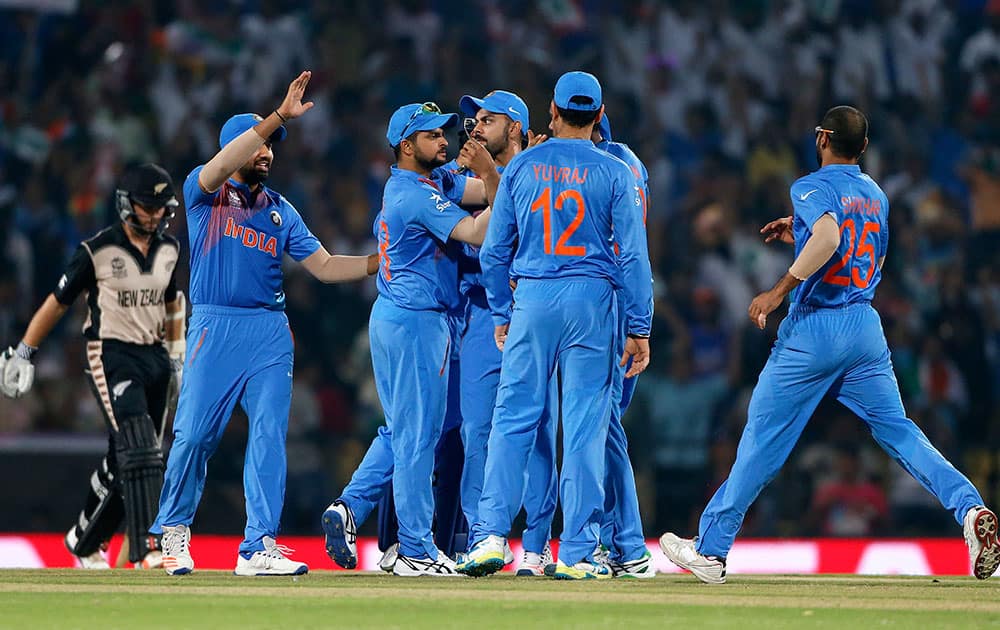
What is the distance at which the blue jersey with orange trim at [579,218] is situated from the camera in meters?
8.12

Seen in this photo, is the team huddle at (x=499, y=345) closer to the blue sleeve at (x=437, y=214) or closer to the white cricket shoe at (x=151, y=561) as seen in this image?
the blue sleeve at (x=437, y=214)

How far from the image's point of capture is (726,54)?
691 inches

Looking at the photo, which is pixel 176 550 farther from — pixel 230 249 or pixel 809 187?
pixel 809 187

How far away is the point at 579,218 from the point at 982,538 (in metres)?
2.58

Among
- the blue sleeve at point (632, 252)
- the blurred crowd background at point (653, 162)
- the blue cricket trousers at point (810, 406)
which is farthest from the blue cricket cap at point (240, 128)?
the blurred crowd background at point (653, 162)

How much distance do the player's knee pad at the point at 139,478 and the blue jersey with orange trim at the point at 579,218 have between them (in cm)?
294

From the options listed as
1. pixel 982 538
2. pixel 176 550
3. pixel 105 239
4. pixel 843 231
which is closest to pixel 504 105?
pixel 843 231

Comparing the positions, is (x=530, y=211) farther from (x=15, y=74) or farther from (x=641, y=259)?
(x=15, y=74)

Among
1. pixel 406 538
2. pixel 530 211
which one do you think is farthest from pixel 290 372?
pixel 530 211

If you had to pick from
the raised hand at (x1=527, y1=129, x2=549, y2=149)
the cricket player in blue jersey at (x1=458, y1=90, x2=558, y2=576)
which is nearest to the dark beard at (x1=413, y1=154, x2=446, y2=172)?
the cricket player in blue jersey at (x1=458, y1=90, x2=558, y2=576)

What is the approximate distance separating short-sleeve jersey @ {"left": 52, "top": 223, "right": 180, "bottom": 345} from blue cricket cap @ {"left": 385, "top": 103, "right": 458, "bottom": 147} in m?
2.02

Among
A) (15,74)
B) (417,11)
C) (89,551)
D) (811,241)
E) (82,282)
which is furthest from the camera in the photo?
(417,11)

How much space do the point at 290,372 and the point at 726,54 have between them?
987 centimetres

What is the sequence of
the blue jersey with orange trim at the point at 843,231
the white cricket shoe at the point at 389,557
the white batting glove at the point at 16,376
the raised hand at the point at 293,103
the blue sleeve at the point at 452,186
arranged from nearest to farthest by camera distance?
the blue jersey with orange trim at the point at 843,231 → the raised hand at the point at 293,103 → the blue sleeve at the point at 452,186 → the white cricket shoe at the point at 389,557 → the white batting glove at the point at 16,376
